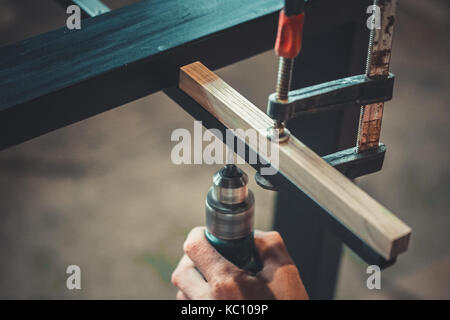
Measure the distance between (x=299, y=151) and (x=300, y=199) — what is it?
0.17 feet

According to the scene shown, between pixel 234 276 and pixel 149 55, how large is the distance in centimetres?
27

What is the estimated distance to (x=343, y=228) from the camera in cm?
53

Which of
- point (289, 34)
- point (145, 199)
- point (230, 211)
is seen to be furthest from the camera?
point (145, 199)

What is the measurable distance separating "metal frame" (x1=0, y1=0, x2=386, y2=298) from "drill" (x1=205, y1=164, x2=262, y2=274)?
6 cm

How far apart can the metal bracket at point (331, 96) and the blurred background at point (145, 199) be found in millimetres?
1628

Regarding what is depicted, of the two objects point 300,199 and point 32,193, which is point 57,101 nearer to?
point 300,199

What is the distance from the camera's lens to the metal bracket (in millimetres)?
550

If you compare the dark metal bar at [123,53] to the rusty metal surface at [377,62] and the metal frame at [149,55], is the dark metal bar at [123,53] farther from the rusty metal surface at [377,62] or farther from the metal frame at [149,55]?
the rusty metal surface at [377,62]

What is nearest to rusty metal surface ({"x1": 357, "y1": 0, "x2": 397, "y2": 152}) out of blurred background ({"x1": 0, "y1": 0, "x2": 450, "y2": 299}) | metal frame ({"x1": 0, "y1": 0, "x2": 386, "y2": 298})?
metal frame ({"x1": 0, "y1": 0, "x2": 386, "y2": 298})

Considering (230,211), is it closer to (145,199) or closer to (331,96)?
(331,96)

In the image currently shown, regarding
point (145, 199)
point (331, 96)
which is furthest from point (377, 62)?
point (145, 199)

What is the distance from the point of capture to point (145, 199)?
7.79ft

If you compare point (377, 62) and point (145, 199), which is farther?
point (145, 199)
